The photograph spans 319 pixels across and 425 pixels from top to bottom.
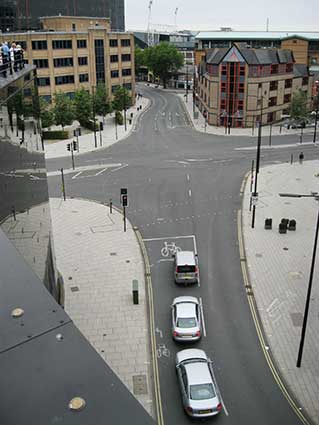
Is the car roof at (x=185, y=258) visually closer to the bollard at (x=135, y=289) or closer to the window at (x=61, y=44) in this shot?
the bollard at (x=135, y=289)

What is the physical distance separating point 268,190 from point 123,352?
26886 millimetres

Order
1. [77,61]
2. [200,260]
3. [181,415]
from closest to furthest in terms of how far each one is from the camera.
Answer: [181,415] → [200,260] → [77,61]

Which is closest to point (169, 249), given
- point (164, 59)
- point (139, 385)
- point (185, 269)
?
point (185, 269)

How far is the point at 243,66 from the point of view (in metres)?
71.9

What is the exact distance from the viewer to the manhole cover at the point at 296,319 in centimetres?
2255

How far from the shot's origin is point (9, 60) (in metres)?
18.2

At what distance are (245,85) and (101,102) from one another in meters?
23.4

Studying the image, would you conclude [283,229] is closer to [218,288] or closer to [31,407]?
[218,288]

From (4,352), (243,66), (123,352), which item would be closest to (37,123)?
(123,352)

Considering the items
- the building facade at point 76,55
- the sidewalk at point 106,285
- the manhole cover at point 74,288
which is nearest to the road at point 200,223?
the sidewalk at point 106,285

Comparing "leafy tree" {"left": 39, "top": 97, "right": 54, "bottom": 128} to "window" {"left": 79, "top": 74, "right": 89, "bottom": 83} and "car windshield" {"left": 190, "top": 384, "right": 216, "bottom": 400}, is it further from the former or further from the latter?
"car windshield" {"left": 190, "top": 384, "right": 216, "bottom": 400}

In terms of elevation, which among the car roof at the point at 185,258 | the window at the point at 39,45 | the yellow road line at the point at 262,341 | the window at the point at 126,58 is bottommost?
the yellow road line at the point at 262,341

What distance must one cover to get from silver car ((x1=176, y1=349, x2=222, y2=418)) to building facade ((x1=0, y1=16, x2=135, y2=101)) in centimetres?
6040

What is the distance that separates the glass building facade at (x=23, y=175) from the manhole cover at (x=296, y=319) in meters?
11.7
